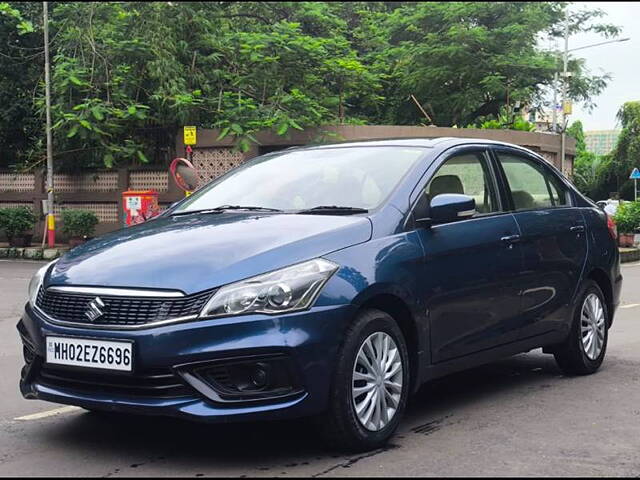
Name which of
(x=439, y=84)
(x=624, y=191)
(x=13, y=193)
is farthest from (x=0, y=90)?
(x=624, y=191)

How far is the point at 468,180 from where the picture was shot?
17.6 feet

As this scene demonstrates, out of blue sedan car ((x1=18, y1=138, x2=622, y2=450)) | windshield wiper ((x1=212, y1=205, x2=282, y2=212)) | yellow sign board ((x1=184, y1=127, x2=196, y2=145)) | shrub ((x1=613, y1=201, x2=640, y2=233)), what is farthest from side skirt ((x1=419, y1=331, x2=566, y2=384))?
shrub ((x1=613, y1=201, x2=640, y2=233))

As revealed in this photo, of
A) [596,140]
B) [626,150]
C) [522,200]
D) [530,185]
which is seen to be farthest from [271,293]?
[596,140]

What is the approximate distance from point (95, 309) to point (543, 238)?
3049mm

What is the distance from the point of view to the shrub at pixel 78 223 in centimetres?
2062

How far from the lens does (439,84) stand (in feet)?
88.6

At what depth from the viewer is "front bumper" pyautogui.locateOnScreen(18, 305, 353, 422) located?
372 cm

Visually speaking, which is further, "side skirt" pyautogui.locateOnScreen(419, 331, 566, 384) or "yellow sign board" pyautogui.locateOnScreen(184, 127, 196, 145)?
"yellow sign board" pyautogui.locateOnScreen(184, 127, 196, 145)

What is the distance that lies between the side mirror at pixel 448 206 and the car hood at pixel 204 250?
1.51ft

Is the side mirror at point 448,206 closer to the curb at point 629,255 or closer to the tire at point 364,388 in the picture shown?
the tire at point 364,388

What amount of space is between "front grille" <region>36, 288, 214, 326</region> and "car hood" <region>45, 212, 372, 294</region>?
0.06 metres

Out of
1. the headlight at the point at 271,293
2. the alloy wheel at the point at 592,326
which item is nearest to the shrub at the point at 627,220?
the alloy wheel at the point at 592,326

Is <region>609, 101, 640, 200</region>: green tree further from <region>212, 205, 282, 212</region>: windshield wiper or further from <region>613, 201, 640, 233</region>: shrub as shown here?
<region>212, 205, 282, 212</region>: windshield wiper

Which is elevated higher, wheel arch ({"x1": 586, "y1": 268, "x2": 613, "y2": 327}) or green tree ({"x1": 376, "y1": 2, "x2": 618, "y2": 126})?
green tree ({"x1": 376, "y1": 2, "x2": 618, "y2": 126})
